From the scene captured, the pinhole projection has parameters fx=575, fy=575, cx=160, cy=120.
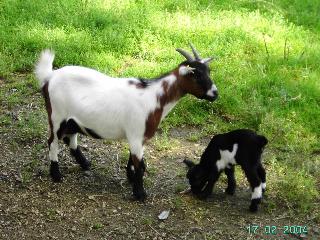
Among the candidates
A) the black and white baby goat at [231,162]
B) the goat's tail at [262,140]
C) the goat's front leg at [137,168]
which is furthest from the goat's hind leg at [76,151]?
the goat's tail at [262,140]

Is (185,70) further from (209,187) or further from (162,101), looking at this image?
(209,187)

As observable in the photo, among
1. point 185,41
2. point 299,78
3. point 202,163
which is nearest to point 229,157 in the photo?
point 202,163

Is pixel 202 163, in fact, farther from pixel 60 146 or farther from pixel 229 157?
pixel 60 146

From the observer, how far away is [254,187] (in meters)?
5.79

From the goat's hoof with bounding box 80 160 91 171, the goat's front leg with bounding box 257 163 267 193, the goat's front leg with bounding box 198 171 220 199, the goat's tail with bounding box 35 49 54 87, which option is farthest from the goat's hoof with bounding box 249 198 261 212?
the goat's tail with bounding box 35 49 54 87

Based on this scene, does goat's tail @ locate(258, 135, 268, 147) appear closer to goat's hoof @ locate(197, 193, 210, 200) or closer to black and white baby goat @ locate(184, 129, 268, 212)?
black and white baby goat @ locate(184, 129, 268, 212)

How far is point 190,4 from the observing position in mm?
10188

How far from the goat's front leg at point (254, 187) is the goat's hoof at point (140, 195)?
1.11 meters

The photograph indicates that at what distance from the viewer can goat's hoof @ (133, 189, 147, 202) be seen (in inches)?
237

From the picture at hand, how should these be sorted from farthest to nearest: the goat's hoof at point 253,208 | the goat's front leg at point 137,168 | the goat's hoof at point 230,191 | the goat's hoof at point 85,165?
the goat's hoof at point 85,165
the goat's hoof at point 230,191
the goat's hoof at point 253,208
the goat's front leg at point 137,168

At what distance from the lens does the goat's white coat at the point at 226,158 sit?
5.69 metres

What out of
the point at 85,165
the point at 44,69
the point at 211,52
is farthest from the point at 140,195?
the point at 211,52
